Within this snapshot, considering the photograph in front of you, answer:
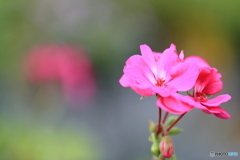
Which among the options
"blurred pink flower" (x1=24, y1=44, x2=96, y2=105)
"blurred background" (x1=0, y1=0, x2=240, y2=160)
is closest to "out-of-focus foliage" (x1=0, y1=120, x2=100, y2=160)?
"blurred background" (x1=0, y1=0, x2=240, y2=160)

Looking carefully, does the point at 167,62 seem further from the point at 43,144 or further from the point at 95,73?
the point at 95,73

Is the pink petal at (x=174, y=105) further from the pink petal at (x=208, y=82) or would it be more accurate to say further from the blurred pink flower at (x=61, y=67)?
the blurred pink flower at (x=61, y=67)

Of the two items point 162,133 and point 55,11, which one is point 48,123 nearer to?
point 162,133

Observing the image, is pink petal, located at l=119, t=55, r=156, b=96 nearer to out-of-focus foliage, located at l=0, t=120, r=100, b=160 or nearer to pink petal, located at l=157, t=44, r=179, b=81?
pink petal, located at l=157, t=44, r=179, b=81

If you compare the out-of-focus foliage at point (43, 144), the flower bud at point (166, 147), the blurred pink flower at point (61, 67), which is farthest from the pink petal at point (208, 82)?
the blurred pink flower at point (61, 67)

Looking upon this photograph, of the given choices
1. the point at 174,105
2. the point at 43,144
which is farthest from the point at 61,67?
the point at 174,105

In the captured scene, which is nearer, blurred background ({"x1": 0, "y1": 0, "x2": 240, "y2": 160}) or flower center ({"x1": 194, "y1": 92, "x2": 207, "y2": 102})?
flower center ({"x1": 194, "y1": 92, "x2": 207, "y2": 102})
